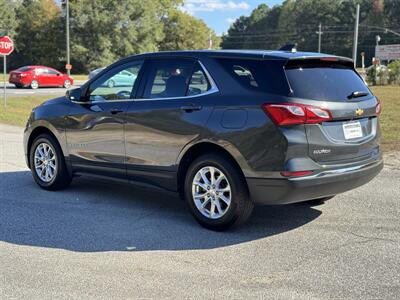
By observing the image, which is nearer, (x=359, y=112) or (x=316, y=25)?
(x=359, y=112)

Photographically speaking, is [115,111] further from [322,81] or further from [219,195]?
[322,81]

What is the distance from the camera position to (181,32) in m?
81.4

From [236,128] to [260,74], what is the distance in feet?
1.83

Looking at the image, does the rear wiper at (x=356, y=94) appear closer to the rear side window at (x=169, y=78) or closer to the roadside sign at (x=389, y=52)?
the rear side window at (x=169, y=78)

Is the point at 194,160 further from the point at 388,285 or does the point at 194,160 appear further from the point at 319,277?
the point at 388,285

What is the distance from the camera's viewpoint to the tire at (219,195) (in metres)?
5.02

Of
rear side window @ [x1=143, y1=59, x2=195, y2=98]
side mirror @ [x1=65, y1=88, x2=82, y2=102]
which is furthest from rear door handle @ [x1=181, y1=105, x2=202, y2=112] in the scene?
side mirror @ [x1=65, y1=88, x2=82, y2=102]

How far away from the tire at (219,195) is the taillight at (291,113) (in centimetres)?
68

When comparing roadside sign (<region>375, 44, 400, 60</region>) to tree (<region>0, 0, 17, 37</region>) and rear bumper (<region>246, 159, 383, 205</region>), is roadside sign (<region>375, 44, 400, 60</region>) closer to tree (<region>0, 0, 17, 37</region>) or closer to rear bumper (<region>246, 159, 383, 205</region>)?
tree (<region>0, 0, 17, 37</region>)

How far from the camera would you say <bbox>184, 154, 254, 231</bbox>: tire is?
5.02 meters

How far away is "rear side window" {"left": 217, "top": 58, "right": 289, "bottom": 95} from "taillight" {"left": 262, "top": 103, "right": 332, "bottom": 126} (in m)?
0.16

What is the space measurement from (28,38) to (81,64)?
1062 cm

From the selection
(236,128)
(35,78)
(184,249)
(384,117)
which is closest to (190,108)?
(236,128)

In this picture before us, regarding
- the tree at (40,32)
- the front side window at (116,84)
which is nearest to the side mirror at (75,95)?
the front side window at (116,84)
